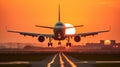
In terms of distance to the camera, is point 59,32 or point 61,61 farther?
point 59,32

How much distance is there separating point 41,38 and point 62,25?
930 cm

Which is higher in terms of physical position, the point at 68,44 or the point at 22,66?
the point at 68,44

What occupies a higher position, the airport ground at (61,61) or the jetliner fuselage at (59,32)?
the jetliner fuselage at (59,32)

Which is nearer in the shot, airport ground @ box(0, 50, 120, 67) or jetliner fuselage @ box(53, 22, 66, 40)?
airport ground @ box(0, 50, 120, 67)

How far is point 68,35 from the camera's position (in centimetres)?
11769

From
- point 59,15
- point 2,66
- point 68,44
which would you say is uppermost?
point 59,15

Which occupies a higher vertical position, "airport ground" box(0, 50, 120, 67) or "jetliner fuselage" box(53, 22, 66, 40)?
"jetliner fuselage" box(53, 22, 66, 40)

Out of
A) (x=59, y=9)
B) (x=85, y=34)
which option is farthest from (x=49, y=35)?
(x=59, y=9)

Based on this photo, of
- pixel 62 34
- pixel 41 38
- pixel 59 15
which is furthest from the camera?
pixel 59 15

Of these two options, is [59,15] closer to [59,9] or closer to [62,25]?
[59,9]

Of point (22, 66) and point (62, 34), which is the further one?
point (62, 34)

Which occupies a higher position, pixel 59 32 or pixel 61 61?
pixel 59 32

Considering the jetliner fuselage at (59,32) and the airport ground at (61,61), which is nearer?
the airport ground at (61,61)

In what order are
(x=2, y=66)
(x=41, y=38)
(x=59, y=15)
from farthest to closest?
1. (x=59, y=15)
2. (x=41, y=38)
3. (x=2, y=66)
